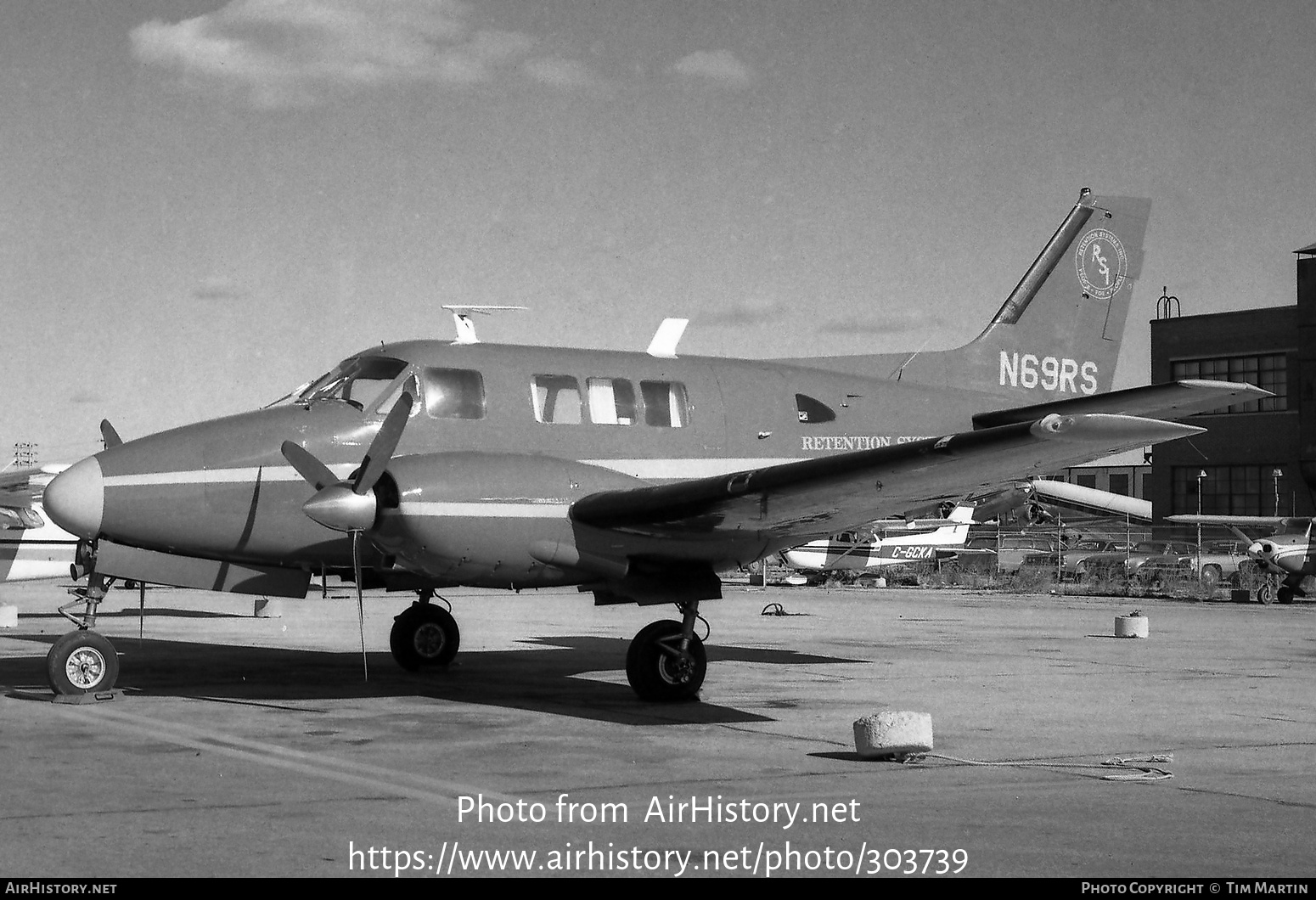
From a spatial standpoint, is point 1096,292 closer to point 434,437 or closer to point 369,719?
point 434,437

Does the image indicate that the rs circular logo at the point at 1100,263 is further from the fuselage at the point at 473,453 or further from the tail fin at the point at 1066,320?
the fuselage at the point at 473,453

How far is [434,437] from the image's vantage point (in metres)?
13.5

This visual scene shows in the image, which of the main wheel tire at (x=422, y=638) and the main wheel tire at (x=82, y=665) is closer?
the main wheel tire at (x=82, y=665)

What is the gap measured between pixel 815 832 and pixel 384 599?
33.2 metres

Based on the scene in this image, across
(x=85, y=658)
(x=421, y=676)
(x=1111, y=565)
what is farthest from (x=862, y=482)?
(x=1111, y=565)

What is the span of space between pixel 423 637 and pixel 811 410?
5.32m

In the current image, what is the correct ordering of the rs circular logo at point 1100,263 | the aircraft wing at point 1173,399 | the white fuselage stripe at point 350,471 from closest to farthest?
the aircraft wing at point 1173,399
the white fuselage stripe at point 350,471
the rs circular logo at point 1100,263

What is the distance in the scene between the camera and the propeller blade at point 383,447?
465 inches

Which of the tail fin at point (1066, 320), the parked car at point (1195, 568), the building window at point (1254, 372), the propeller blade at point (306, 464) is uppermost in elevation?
the building window at point (1254, 372)

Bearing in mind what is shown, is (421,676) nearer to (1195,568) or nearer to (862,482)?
(862,482)

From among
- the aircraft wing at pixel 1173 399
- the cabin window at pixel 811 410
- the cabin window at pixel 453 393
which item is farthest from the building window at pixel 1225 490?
the cabin window at pixel 453 393

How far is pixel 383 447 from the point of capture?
1195 cm

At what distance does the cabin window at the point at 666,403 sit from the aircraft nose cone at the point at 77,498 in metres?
5.44

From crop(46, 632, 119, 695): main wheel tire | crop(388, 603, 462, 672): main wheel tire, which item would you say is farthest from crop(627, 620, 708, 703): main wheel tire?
crop(46, 632, 119, 695): main wheel tire
